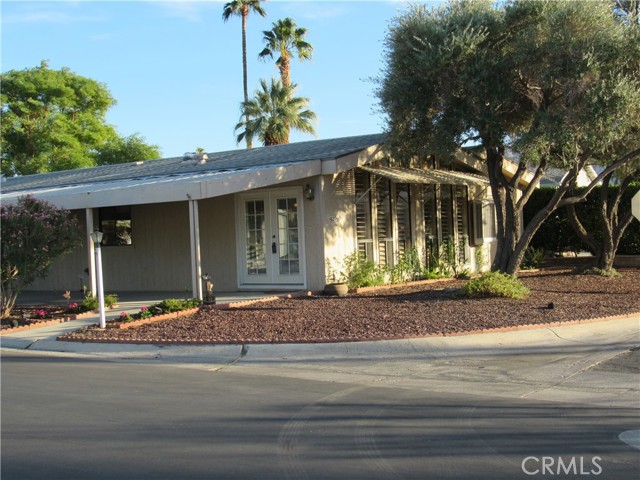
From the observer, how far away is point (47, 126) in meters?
40.3

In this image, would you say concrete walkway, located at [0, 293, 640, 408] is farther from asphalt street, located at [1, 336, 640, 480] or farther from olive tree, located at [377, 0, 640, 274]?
olive tree, located at [377, 0, 640, 274]

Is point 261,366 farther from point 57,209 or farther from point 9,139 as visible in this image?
point 9,139

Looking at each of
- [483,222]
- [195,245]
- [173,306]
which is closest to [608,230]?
[483,222]

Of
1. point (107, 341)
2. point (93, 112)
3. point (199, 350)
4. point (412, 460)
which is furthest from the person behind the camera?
point (93, 112)

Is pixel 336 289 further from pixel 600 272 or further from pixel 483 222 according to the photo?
pixel 483 222

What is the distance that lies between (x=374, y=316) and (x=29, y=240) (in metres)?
6.93

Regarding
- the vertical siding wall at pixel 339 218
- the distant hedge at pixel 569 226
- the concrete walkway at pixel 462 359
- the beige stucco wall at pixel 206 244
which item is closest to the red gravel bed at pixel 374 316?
the concrete walkway at pixel 462 359

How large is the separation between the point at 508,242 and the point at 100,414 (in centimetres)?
1109

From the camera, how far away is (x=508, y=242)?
15984mm

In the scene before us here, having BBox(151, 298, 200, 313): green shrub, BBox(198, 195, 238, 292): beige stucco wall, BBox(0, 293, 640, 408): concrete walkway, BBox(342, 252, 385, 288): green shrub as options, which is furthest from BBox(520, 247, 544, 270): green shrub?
BBox(151, 298, 200, 313): green shrub

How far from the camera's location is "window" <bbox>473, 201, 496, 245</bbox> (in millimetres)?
21500

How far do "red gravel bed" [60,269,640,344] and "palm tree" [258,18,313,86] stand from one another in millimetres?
23513

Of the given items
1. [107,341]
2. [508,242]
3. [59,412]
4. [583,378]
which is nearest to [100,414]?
[59,412]

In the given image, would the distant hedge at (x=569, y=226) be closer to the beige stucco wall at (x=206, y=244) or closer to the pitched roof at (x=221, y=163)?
the beige stucco wall at (x=206, y=244)
